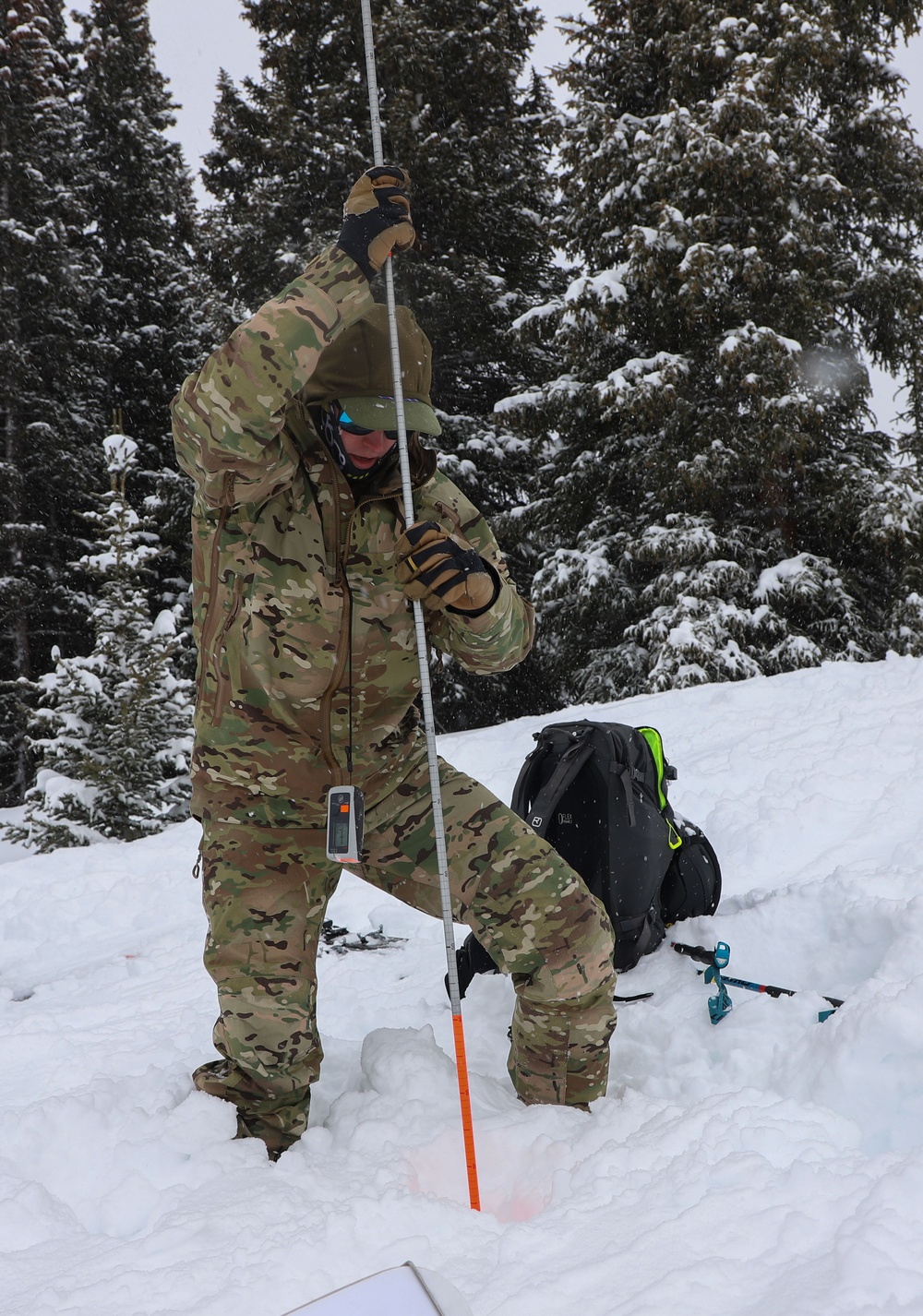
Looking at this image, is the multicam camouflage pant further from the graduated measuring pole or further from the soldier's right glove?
the soldier's right glove

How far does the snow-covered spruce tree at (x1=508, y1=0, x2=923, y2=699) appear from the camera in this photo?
11250 mm

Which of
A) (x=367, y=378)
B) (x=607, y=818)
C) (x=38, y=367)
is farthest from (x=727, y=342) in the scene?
(x=38, y=367)

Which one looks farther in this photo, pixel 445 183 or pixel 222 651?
pixel 445 183

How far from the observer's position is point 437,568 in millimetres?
2422

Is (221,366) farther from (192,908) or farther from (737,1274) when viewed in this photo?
(192,908)

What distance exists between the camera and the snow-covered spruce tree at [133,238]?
18766 mm

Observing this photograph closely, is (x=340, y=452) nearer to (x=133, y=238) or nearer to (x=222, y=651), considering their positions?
(x=222, y=651)

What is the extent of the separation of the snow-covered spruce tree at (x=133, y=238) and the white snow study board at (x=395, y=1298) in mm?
18311

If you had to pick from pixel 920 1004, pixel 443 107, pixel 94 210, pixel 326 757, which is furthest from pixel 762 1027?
pixel 94 210

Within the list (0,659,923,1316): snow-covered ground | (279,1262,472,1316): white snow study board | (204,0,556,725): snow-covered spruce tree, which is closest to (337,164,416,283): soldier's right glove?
(279,1262,472,1316): white snow study board

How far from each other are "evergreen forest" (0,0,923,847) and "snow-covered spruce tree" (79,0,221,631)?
148 cm

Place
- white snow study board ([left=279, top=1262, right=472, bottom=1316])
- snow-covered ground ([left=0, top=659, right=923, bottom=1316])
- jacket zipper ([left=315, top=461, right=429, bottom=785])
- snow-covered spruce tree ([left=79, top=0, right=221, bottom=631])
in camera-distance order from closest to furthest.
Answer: white snow study board ([left=279, top=1262, right=472, bottom=1316]) → snow-covered ground ([left=0, top=659, right=923, bottom=1316]) → jacket zipper ([left=315, top=461, right=429, bottom=785]) → snow-covered spruce tree ([left=79, top=0, right=221, bottom=631])

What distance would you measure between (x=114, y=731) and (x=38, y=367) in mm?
10524

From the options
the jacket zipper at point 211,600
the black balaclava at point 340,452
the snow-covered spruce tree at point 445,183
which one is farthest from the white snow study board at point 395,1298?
the snow-covered spruce tree at point 445,183
